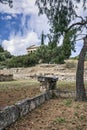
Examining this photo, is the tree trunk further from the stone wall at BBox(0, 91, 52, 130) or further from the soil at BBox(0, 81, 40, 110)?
the stone wall at BBox(0, 91, 52, 130)

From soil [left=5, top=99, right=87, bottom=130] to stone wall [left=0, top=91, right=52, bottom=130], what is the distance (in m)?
0.15

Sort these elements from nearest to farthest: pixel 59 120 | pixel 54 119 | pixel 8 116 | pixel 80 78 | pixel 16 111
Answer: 1. pixel 8 116
2. pixel 16 111
3. pixel 59 120
4. pixel 54 119
5. pixel 80 78

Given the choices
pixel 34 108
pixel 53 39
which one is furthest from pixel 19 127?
pixel 53 39

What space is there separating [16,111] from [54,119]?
1299 mm

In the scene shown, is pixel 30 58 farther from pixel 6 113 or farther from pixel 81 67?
pixel 6 113

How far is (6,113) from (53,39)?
27.8 ft

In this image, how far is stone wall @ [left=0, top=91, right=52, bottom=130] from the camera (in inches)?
303

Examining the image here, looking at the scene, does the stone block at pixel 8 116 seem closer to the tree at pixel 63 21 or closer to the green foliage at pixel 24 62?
the tree at pixel 63 21

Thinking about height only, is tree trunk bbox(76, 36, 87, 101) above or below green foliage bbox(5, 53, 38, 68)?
below

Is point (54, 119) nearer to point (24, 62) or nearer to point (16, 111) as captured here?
point (16, 111)

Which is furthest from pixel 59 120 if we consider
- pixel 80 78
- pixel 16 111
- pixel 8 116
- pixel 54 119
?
pixel 80 78

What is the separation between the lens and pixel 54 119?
9430 millimetres

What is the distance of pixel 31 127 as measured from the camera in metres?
8.23

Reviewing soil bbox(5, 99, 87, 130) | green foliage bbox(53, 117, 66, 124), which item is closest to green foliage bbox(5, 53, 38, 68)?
soil bbox(5, 99, 87, 130)
